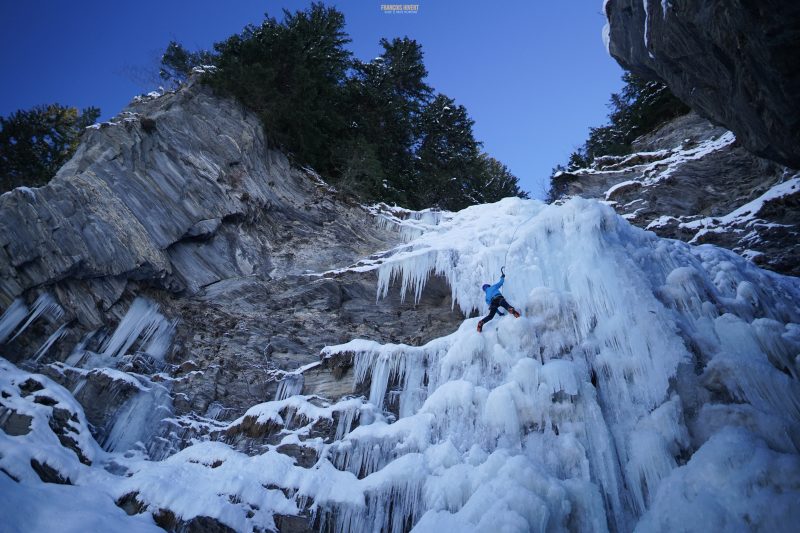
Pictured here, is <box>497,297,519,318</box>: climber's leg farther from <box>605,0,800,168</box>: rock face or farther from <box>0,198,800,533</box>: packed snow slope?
<box>605,0,800,168</box>: rock face

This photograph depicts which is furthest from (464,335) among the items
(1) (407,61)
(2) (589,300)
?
(1) (407,61)

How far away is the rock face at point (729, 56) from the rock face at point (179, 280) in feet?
19.7

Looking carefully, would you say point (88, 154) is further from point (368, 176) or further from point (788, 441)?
point (788, 441)

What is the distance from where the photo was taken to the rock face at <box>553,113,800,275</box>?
1010 cm

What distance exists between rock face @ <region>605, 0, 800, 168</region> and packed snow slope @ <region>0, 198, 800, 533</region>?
228cm

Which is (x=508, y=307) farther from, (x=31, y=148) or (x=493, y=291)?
(x=31, y=148)

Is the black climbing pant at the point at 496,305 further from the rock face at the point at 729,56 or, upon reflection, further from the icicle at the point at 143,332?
the icicle at the point at 143,332

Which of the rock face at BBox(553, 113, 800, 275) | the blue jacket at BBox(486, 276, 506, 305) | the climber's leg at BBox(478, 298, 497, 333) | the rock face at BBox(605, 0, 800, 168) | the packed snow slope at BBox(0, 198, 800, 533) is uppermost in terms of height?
the rock face at BBox(553, 113, 800, 275)

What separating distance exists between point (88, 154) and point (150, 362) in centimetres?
498

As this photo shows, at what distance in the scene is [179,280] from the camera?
32.0 ft

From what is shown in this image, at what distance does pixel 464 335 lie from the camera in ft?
26.1

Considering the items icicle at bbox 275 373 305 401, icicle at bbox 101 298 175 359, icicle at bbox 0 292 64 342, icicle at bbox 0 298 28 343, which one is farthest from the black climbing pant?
icicle at bbox 0 298 28 343

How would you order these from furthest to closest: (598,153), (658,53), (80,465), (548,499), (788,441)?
(598,153) → (658,53) → (80,465) → (548,499) → (788,441)

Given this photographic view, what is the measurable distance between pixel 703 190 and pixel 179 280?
13.5 metres
